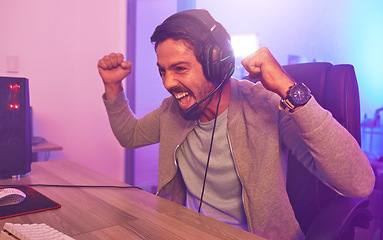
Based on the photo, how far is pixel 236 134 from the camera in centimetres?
92

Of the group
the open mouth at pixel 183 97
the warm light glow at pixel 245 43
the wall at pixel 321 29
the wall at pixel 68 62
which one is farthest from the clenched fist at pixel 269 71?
the wall at pixel 321 29

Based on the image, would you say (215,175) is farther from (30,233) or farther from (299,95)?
(30,233)

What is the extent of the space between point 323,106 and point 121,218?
0.70 meters

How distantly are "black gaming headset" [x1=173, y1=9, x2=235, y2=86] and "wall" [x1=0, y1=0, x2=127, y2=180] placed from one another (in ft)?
5.48

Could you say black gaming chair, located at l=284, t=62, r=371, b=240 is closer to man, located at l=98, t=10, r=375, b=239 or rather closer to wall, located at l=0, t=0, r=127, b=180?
man, located at l=98, t=10, r=375, b=239

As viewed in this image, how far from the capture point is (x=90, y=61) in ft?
8.00

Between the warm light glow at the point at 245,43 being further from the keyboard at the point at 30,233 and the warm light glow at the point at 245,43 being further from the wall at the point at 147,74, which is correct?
the keyboard at the point at 30,233

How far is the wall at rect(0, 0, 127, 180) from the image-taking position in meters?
2.12

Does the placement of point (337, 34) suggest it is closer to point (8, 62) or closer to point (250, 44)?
point (250, 44)

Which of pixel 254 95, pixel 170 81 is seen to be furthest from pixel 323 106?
pixel 170 81

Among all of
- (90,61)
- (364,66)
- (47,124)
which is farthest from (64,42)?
(364,66)

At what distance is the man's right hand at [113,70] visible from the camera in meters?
1.06

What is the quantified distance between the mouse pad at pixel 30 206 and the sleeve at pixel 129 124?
1.26 ft

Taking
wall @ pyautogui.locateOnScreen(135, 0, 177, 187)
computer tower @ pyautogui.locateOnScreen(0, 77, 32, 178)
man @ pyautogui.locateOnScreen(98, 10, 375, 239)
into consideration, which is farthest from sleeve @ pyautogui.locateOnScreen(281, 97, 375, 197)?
wall @ pyautogui.locateOnScreen(135, 0, 177, 187)
